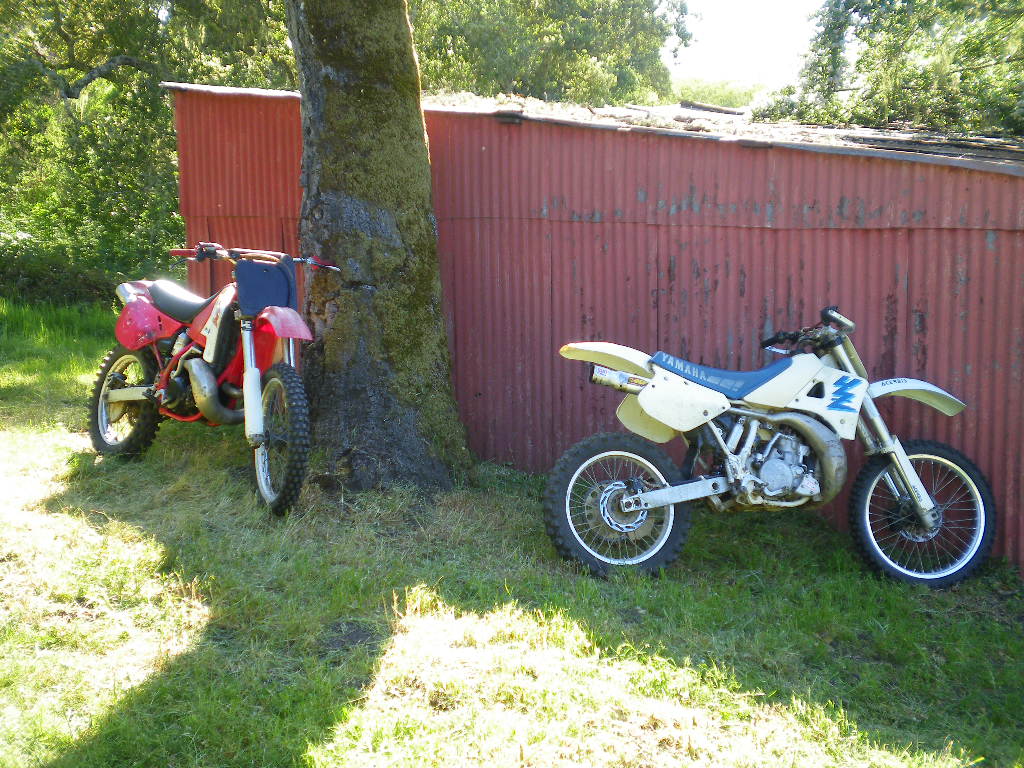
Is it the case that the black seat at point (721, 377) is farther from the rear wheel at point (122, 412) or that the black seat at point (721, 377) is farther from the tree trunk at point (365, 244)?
the rear wheel at point (122, 412)

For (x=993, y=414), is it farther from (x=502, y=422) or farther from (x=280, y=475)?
(x=280, y=475)

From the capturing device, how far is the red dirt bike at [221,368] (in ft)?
18.2

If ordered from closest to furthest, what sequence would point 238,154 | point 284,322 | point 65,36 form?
point 284,322 < point 238,154 < point 65,36

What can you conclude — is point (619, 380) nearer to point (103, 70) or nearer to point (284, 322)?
point (284, 322)

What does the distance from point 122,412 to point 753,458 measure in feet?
15.1

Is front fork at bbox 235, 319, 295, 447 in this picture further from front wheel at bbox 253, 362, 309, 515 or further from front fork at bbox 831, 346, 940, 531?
front fork at bbox 831, 346, 940, 531

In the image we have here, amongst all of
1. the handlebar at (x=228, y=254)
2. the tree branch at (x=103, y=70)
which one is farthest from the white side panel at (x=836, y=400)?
the tree branch at (x=103, y=70)

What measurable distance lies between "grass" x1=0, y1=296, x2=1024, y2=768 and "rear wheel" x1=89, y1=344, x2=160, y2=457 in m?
0.65

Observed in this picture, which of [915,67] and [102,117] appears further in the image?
[102,117]

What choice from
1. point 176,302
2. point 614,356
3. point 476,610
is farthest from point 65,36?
point 476,610

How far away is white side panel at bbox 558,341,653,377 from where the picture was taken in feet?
17.2

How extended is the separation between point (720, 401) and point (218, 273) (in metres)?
5.09

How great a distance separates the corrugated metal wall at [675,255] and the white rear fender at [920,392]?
25cm

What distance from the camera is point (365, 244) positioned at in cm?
619
